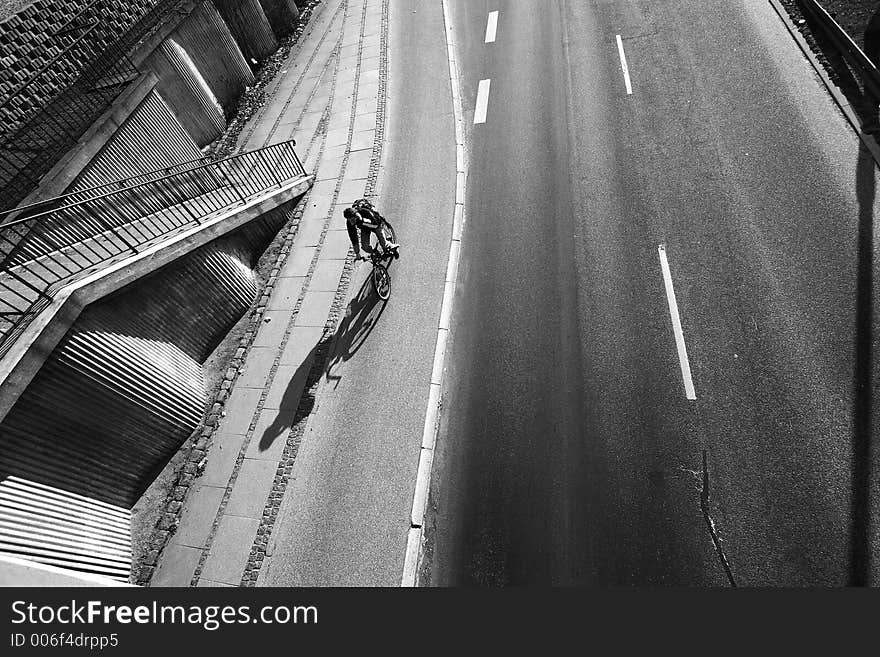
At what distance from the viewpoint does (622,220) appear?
10500 mm

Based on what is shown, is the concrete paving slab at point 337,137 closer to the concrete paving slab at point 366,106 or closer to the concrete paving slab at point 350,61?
the concrete paving slab at point 366,106

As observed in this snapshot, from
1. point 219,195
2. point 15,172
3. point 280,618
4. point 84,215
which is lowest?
point 280,618

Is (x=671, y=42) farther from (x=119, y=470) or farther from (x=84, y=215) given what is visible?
(x=119, y=470)

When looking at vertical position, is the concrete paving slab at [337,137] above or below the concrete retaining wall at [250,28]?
below

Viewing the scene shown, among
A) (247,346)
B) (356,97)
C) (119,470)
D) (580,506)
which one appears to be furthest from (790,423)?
(356,97)

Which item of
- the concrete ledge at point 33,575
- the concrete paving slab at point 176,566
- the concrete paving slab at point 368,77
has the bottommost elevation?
the concrete paving slab at point 176,566

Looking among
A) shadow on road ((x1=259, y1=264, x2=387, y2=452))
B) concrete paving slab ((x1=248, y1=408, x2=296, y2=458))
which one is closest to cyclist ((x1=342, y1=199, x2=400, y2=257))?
shadow on road ((x1=259, y1=264, x2=387, y2=452))

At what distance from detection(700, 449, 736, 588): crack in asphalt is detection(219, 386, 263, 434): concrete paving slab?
28.3 ft

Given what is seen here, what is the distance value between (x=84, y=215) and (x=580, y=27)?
52.9 feet

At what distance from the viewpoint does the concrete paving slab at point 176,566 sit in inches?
313

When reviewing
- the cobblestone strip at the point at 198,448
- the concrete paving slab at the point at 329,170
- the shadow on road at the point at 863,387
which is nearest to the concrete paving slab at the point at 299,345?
the cobblestone strip at the point at 198,448

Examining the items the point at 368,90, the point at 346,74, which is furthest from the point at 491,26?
the point at 346,74

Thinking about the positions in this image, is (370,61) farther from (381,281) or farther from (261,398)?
(261,398)

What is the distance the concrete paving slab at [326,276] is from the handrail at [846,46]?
1366cm
